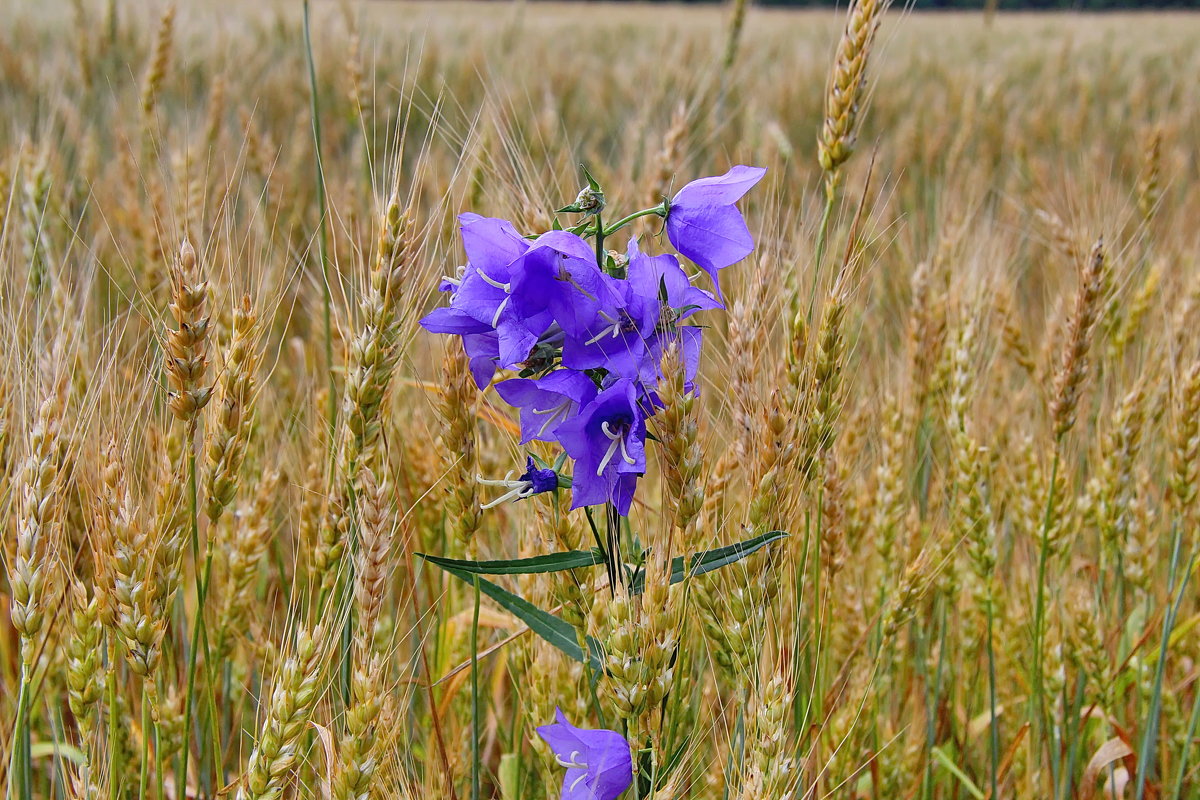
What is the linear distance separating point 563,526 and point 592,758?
10.6 inches

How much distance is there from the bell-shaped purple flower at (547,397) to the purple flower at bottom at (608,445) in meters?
0.02

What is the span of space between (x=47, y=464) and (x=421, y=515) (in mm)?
701

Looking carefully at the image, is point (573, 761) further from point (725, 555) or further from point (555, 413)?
point (555, 413)

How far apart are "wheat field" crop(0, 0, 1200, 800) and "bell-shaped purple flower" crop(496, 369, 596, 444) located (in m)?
Result: 0.10

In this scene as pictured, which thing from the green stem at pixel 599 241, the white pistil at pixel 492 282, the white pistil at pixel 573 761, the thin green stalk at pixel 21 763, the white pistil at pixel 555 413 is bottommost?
the thin green stalk at pixel 21 763

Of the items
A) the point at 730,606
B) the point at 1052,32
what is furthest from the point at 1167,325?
the point at 1052,32

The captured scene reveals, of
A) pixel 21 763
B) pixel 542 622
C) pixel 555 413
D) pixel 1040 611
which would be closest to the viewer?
pixel 555 413

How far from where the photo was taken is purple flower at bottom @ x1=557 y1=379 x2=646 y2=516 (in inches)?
36.7

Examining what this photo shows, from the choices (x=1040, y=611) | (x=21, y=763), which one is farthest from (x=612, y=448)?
(x=21, y=763)

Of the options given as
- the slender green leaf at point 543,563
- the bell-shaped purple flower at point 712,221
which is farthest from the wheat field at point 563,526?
the bell-shaped purple flower at point 712,221

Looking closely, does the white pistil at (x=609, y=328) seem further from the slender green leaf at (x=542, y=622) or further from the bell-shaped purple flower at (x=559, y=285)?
the slender green leaf at (x=542, y=622)

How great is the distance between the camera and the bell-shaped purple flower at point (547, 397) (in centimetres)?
95

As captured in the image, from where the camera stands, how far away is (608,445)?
0.98m

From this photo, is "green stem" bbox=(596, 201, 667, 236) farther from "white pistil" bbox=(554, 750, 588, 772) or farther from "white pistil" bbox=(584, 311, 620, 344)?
"white pistil" bbox=(554, 750, 588, 772)
